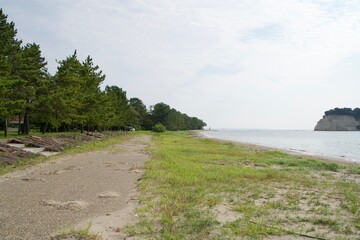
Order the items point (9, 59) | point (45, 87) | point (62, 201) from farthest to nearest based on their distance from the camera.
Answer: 1. point (45, 87)
2. point (9, 59)
3. point (62, 201)

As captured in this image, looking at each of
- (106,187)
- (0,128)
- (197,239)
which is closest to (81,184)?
(106,187)

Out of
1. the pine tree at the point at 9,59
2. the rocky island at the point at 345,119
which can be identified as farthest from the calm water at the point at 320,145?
the rocky island at the point at 345,119

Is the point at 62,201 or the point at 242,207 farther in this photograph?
the point at 62,201

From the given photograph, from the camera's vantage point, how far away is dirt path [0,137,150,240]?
6.41 meters

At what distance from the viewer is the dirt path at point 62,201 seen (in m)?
6.41

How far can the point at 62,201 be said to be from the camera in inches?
335

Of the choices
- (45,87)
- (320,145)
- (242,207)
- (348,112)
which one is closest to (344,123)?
(348,112)

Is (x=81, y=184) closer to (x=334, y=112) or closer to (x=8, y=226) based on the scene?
(x=8, y=226)

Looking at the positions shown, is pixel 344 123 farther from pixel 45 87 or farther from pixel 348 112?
pixel 45 87

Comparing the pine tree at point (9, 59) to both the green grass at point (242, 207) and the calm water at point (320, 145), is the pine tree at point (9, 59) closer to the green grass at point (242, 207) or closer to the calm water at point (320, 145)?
the green grass at point (242, 207)

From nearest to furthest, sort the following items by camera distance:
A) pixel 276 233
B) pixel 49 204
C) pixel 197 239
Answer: pixel 197 239
pixel 276 233
pixel 49 204

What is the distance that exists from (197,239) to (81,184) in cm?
646

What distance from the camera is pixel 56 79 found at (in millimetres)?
38562

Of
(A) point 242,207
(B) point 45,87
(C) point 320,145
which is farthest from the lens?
(C) point 320,145
